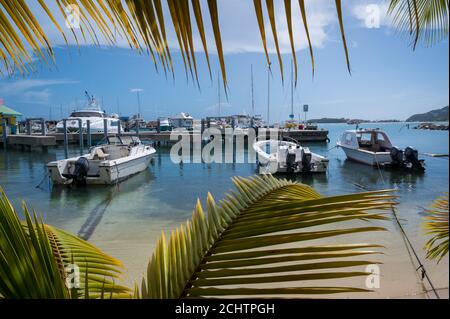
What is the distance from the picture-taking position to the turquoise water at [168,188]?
356 inches

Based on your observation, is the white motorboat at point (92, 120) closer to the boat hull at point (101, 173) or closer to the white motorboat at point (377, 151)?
the boat hull at point (101, 173)

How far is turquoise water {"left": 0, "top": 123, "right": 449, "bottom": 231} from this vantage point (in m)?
9.03

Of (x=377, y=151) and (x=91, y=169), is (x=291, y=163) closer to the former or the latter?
(x=377, y=151)

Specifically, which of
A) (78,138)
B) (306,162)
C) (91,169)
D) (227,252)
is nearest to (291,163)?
(306,162)

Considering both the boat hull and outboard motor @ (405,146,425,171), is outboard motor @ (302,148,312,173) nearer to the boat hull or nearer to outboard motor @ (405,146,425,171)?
outboard motor @ (405,146,425,171)

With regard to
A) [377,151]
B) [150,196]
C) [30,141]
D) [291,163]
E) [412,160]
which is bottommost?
[150,196]

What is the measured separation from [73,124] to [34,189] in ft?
71.9

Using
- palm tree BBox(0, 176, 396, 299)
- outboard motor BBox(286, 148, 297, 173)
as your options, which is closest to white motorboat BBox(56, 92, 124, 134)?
outboard motor BBox(286, 148, 297, 173)

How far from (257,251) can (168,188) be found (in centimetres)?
1180

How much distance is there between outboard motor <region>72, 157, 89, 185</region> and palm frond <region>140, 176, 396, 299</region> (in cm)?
1205

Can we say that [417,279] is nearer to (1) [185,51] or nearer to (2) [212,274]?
(2) [212,274]

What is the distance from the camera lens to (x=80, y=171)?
1180 cm
